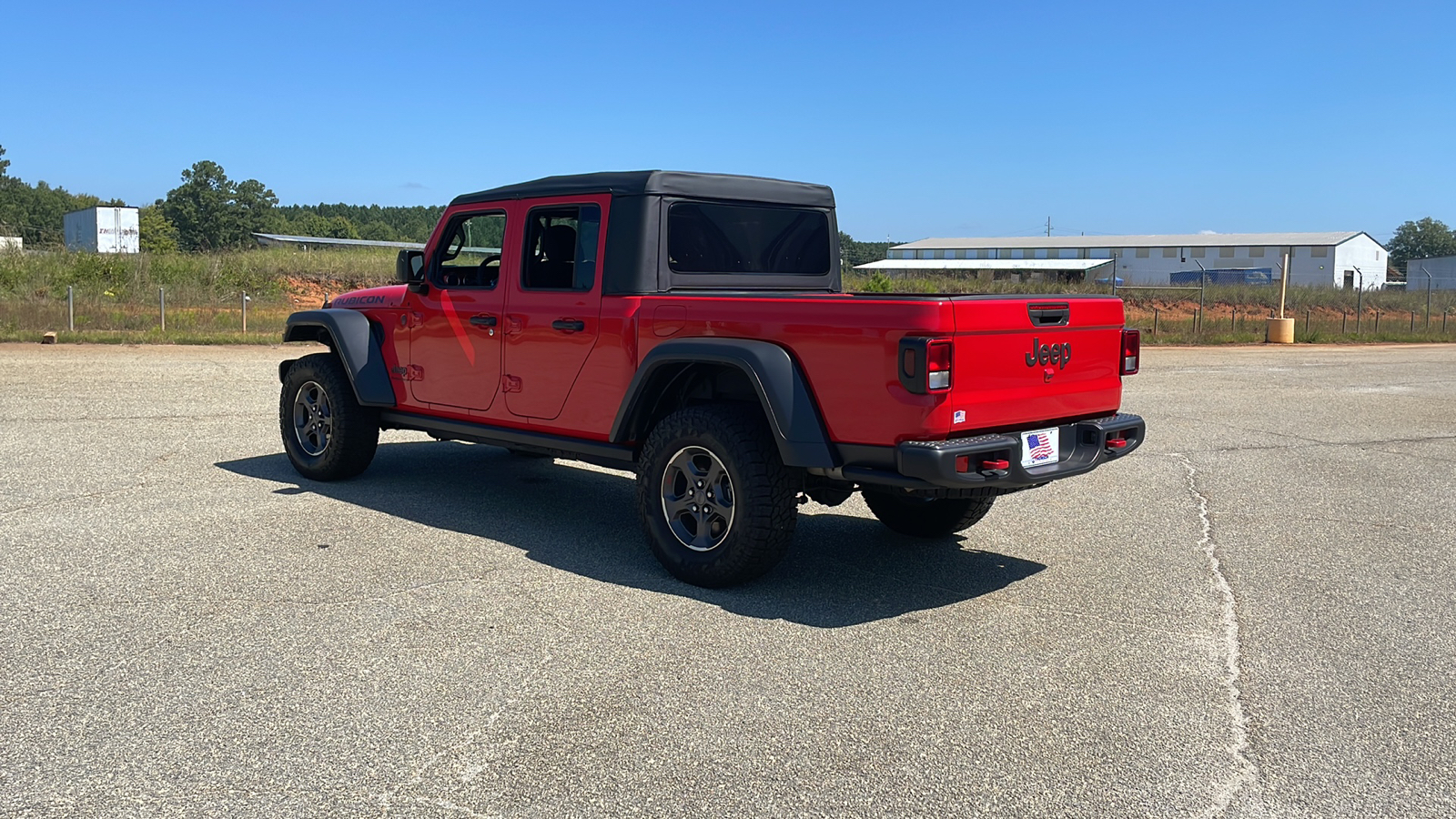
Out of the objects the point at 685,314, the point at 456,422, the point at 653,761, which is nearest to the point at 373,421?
the point at 456,422

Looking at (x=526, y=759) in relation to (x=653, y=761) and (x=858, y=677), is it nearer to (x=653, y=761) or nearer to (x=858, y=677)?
(x=653, y=761)

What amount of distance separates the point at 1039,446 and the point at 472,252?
12.4ft

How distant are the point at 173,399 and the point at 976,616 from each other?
10.6m

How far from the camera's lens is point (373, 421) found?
8.14 meters

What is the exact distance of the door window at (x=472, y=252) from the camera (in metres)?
7.23

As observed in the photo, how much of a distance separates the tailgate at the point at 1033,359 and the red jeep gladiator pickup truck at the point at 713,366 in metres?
0.01

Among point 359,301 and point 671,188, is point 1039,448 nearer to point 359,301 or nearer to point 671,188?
point 671,188

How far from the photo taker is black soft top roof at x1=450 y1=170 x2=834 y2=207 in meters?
6.41

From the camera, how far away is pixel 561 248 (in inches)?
268

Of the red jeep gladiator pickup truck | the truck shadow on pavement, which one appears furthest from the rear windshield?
the truck shadow on pavement

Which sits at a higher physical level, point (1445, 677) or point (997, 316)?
point (997, 316)

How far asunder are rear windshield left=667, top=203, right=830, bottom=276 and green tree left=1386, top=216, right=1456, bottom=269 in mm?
146873

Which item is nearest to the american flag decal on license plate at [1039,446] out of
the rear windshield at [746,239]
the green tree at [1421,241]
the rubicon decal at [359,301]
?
the rear windshield at [746,239]

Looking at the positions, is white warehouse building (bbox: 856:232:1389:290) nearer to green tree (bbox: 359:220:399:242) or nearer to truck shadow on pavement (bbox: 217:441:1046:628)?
green tree (bbox: 359:220:399:242)
